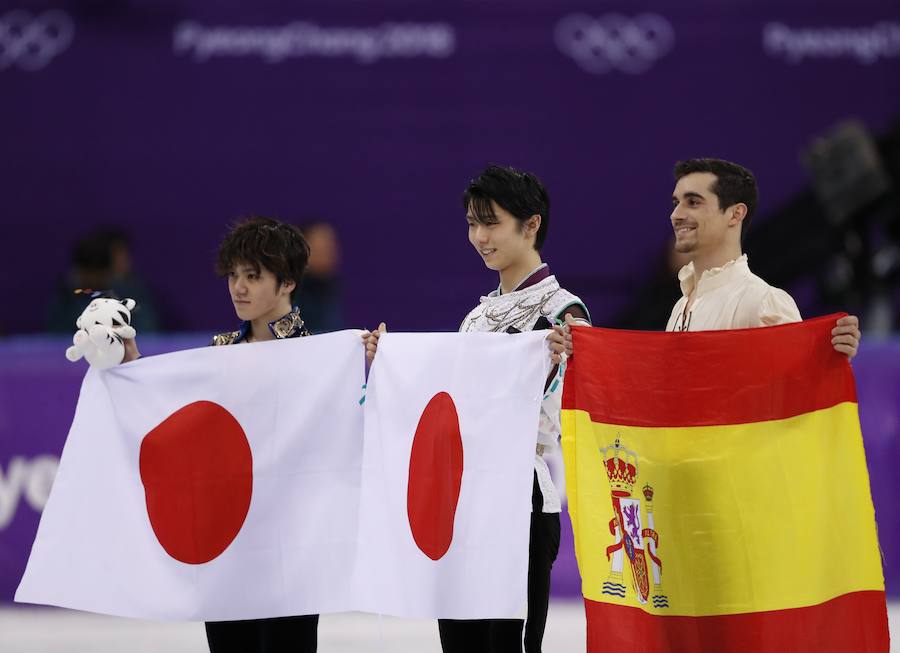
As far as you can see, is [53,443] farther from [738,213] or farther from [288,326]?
[738,213]

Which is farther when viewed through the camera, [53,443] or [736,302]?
[53,443]

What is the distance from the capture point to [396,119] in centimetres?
830

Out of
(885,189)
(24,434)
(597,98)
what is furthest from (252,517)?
(597,98)

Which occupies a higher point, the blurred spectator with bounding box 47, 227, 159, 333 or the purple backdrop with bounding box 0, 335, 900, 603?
the blurred spectator with bounding box 47, 227, 159, 333

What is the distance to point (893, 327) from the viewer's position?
8.12 metres

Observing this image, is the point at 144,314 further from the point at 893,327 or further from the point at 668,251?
the point at 893,327

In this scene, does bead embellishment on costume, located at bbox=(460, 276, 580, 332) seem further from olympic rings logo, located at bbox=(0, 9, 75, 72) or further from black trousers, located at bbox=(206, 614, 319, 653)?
olympic rings logo, located at bbox=(0, 9, 75, 72)

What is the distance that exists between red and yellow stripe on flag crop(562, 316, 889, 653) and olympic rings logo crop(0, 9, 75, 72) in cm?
597

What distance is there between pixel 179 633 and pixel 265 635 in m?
1.85

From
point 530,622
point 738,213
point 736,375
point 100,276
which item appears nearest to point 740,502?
point 736,375

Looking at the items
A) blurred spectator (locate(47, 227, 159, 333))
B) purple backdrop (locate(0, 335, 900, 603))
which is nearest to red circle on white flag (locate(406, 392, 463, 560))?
purple backdrop (locate(0, 335, 900, 603))

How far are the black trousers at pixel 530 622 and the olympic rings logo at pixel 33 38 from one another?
19.4 feet

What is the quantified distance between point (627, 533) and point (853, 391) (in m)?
0.66

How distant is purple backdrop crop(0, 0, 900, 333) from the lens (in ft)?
26.9
